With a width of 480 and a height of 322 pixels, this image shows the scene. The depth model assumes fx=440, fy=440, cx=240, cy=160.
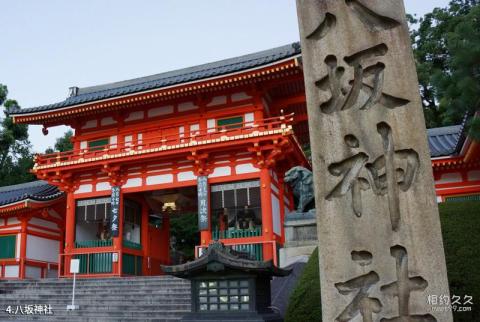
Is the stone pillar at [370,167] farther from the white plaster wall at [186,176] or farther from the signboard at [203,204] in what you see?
the white plaster wall at [186,176]

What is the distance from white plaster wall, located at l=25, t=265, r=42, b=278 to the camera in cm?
1754

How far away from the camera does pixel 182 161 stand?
625 inches

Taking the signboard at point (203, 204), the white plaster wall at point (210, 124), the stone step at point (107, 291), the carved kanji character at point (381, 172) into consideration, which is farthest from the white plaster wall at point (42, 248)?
the carved kanji character at point (381, 172)

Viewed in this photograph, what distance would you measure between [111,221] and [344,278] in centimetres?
1342

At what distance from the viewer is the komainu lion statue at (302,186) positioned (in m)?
10.9

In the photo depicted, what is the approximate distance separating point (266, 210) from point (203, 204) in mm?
2189

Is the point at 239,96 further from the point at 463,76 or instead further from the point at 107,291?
the point at 463,76

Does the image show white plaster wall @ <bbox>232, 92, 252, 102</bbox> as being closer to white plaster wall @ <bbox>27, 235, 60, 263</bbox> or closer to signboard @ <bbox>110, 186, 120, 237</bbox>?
signboard @ <bbox>110, 186, 120, 237</bbox>

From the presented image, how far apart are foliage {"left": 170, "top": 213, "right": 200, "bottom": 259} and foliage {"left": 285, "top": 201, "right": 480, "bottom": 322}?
22007mm

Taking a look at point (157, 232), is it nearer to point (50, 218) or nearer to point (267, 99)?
point (50, 218)

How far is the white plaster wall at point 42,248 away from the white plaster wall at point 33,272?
404 millimetres

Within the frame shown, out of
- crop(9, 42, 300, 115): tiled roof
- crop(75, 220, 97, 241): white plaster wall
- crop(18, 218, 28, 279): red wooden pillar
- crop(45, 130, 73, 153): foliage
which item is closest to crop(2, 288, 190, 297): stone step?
crop(75, 220, 97, 241): white plaster wall

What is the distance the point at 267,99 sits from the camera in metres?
16.9

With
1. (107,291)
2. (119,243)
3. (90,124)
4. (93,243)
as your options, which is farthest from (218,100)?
(107,291)
